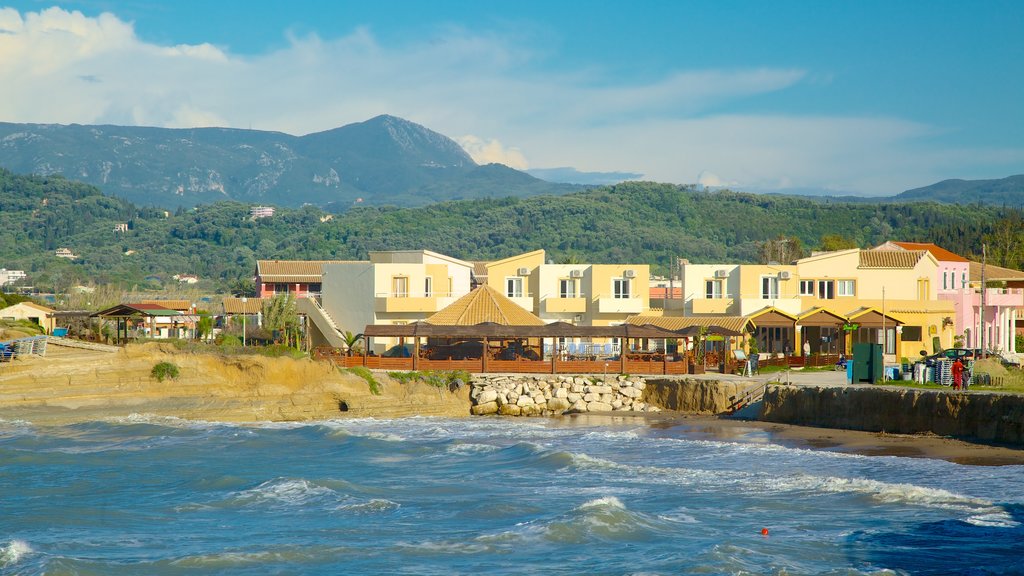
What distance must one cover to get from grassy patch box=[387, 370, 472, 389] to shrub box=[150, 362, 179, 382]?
24.1ft

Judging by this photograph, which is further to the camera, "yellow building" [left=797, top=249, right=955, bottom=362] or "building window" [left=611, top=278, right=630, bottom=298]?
"building window" [left=611, top=278, right=630, bottom=298]

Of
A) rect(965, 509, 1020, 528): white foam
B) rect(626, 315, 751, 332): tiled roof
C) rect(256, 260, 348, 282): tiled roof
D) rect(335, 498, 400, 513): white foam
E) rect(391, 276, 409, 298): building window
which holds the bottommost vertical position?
rect(335, 498, 400, 513): white foam

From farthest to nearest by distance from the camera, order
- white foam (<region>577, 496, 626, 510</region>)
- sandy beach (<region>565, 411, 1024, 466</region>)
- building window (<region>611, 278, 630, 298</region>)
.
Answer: building window (<region>611, 278, 630, 298</region>) → sandy beach (<region>565, 411, 1024, 466</region>) → white foam (<region>577, 496, 626, 510</region>)

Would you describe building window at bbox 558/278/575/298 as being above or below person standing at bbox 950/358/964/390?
above

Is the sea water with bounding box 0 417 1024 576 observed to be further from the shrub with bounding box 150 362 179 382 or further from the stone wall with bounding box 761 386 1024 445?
the shrub with bounding box 150 362 179 382

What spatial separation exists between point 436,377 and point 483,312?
736 cm

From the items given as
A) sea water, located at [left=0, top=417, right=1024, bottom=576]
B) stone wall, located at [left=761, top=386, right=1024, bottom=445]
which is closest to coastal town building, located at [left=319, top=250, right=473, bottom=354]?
sea water, located at [left=0, top=417, right=1024, bottom=576]

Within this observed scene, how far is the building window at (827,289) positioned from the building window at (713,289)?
16.1 feet

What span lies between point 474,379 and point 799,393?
11.7 metres

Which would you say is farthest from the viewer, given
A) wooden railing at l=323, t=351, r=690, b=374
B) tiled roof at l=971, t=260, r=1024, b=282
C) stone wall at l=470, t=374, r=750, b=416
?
tiled roof at l=971, t=260, r=1024, b=282

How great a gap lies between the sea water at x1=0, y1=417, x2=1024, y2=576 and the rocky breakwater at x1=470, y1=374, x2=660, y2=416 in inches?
239

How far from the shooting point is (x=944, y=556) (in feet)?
59.9

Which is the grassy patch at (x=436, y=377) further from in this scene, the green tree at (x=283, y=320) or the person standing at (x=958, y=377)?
the person standing at (x=958, y=377)

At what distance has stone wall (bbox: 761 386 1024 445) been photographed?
1141 inches
